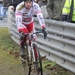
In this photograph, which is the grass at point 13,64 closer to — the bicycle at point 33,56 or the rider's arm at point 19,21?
the bicycle at point 33,56

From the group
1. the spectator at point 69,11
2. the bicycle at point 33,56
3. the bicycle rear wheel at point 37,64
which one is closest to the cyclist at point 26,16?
the bicycle at point 33,56

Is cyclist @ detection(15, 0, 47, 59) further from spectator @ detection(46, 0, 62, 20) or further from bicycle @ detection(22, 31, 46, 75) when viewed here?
spectator @ detection(46, 0, 62, 20)

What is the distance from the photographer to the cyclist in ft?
23.9

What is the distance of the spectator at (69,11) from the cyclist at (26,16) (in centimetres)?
131

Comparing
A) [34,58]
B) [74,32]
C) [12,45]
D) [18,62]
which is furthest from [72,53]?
[12,45]

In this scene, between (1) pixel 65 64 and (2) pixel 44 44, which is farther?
(2) pixel 44 44

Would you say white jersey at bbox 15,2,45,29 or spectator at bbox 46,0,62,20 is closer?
white jersey at bbox 15,2,45,29

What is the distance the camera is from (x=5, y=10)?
28.5 meters

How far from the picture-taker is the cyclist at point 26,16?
287 inches

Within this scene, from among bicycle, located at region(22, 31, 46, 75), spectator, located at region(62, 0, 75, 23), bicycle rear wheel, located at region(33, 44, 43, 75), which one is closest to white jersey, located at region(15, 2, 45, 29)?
bicycle, located at region(22, 31, 46, 75)

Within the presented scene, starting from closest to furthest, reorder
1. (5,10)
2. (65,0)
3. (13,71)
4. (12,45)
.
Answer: (13,71) < (65,0) < (12,45) < (5,10)

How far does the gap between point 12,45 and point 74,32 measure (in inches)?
201

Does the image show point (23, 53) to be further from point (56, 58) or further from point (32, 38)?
point (56, 58)

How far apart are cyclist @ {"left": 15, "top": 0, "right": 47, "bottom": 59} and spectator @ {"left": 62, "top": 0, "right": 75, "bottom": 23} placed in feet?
4.31
